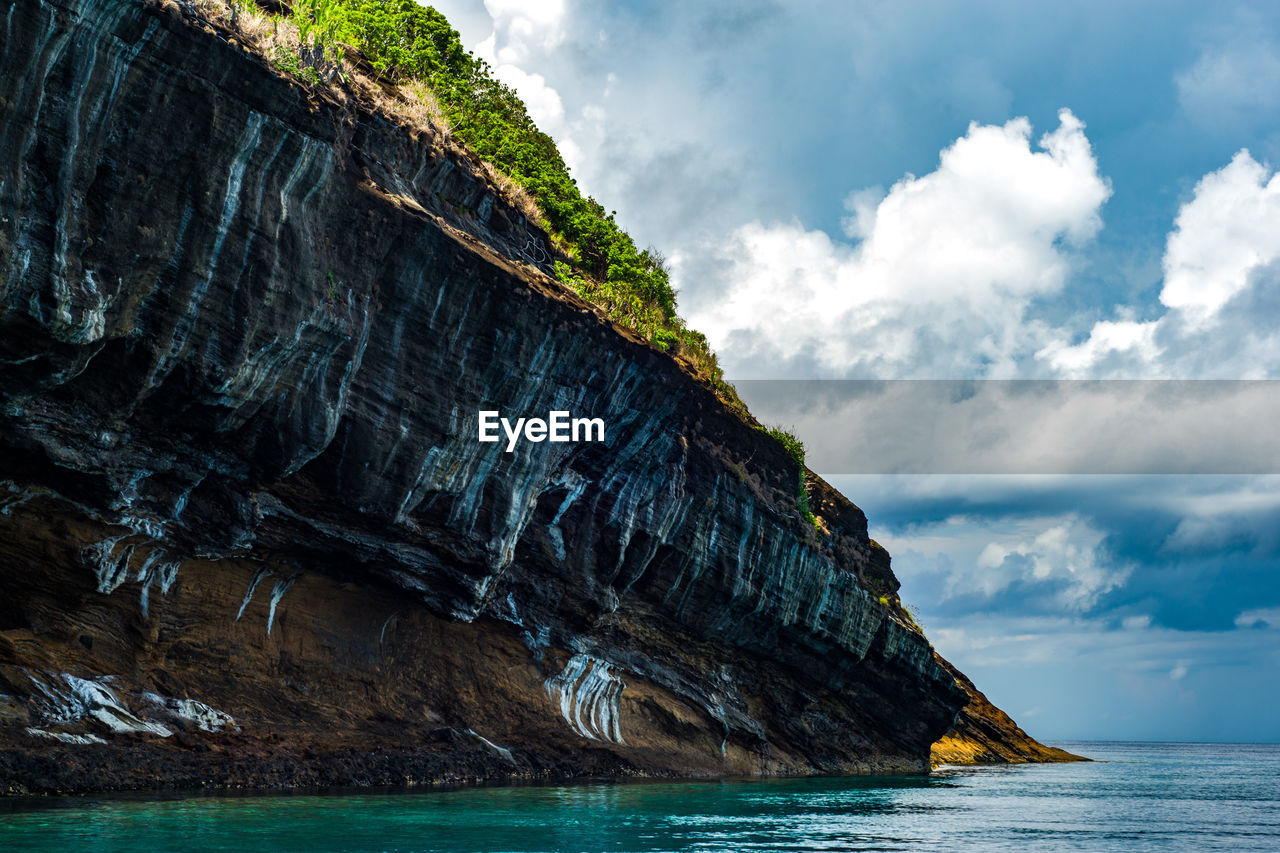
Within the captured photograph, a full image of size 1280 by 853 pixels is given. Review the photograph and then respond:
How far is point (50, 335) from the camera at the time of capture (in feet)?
58.3

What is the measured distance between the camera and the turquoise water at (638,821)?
46.6 feet

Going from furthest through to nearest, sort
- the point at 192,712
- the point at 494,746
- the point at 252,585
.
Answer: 1. the point at 494,746
2. the point at 252,585
3. the point at 192,712

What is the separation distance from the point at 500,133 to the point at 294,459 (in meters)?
19.1

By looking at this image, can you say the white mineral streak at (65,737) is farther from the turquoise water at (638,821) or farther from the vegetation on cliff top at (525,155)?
the vegetation on cliff top at (525,155)

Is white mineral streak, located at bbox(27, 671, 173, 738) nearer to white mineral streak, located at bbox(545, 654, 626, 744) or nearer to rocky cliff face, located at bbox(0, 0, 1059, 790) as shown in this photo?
rocky cliff face, located at bbox(0, 0, 1059, 790)

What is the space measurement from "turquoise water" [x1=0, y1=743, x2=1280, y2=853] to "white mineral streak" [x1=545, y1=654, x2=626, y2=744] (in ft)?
12.6

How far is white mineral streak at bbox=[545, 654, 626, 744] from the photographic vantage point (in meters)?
33.5

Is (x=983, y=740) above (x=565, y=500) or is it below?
below

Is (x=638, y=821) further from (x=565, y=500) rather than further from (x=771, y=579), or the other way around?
(x=771, y=579)

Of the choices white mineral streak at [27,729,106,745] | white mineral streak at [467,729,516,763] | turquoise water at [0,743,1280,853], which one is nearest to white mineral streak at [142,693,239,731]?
white mineral streak at [27,729,106,745]

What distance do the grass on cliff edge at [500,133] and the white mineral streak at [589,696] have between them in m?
12.2

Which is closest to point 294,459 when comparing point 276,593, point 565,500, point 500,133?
point 276,593

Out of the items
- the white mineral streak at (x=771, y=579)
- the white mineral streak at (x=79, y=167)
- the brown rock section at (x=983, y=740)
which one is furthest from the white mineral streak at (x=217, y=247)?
the brown rock section at (x=983, y=740)

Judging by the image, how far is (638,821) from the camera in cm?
1953
